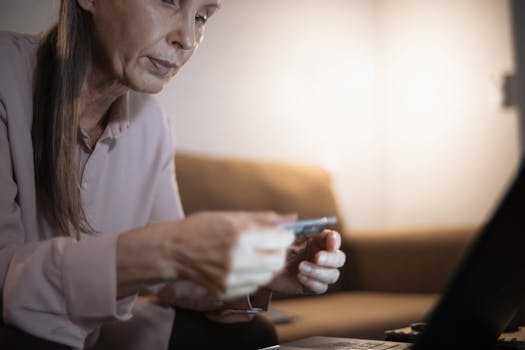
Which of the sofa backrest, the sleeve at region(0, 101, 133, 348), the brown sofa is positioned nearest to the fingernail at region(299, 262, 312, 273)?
the sleeve at region(0, 101, 133, 348)

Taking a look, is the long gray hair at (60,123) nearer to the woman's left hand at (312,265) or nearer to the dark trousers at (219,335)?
the dark trousers at (219,335)

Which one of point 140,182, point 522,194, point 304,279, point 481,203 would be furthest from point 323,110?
point 522,194

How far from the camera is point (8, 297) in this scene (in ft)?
2.02

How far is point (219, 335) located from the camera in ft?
3.07

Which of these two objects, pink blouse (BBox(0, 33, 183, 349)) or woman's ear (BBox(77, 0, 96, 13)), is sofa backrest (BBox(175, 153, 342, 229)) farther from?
woman's ear (BBox(77, 0, 96, 13))

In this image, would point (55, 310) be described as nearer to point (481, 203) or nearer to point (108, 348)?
point (108, 348)

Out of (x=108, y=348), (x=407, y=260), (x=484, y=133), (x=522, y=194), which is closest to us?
(x=522, y=194)

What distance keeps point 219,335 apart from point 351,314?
67 centimetres

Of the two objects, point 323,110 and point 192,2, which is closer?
Answer: point 192,2

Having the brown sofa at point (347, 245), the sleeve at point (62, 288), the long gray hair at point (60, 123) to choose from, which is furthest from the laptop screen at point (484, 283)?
the brown sofa at point (347, 245)

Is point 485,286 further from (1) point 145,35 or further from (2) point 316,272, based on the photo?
(1) point 145,35

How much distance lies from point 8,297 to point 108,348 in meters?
0.38

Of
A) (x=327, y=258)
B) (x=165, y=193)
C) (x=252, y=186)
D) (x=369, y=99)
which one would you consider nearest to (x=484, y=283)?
(x=327, y=258)

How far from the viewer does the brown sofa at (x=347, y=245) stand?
64.5 inches
